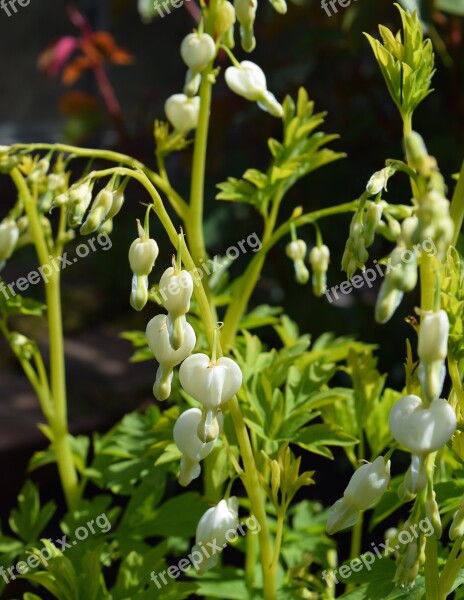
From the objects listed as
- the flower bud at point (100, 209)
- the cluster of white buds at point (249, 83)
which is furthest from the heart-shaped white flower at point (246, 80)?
the flower bud at point (100, 209)

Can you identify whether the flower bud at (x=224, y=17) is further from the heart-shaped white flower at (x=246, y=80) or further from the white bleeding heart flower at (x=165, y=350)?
the white bleeding heart flower at (x=165, y=350)

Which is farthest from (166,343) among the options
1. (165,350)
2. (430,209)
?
(430,209)

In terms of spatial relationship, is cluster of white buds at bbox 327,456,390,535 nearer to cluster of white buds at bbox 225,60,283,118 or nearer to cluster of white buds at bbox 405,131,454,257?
cluster of white buds at bbox 405,131,454,257

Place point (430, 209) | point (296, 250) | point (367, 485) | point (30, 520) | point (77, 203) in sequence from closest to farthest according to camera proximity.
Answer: point (430, 209), point (367, 485), point (77, 203), point (296, 250), point (30, 520)

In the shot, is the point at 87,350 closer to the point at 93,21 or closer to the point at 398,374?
the point at 398,374

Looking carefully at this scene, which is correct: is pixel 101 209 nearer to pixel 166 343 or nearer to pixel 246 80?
pixel 166 343

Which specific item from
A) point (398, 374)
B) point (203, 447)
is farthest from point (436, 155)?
point (203, 447)

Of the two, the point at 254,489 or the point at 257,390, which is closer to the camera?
the point at 254,489
